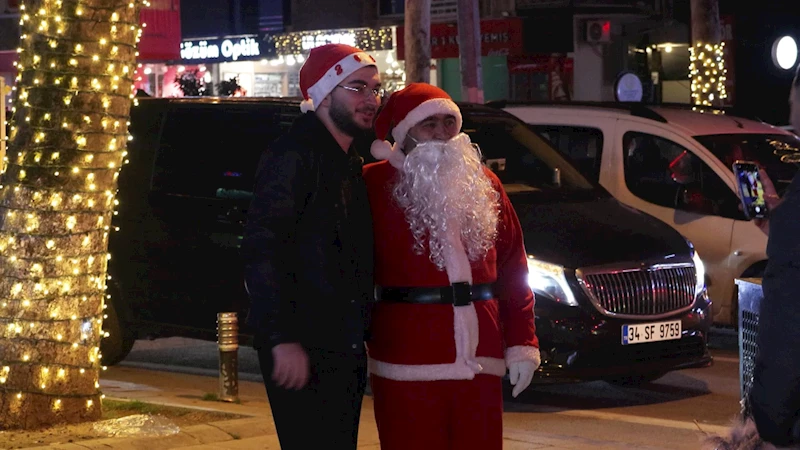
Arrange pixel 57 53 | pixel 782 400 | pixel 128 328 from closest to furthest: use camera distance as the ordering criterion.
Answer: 1. pixel 782 400
2. pixel 57 53
3. pixel 128 328

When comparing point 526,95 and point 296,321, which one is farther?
point 526,95

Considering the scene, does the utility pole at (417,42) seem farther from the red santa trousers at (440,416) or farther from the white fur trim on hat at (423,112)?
the red santa trousers at (440,416)

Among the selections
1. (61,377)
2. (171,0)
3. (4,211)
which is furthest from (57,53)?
(171,0)

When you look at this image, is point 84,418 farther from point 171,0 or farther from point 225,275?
point 171,0

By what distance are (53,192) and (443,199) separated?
137 inches

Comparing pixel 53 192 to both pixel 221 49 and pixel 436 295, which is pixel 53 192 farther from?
pixel 221 49

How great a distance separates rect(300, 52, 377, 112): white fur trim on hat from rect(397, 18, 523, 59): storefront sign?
80.3ft

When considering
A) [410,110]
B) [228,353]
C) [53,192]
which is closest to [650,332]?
[228,353]

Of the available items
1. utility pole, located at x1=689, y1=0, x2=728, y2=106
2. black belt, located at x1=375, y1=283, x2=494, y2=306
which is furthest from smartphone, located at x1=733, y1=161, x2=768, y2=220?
→ utility pole, located at x1=689, y1=0, x2=728, y2=106

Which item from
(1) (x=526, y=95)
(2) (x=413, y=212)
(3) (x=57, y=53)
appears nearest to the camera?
(2) (x=413, y=212)

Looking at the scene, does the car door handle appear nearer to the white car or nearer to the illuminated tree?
the illuminated tree

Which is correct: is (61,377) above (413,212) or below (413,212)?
below

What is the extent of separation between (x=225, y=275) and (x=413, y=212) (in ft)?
17.9

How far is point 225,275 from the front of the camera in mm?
10320
